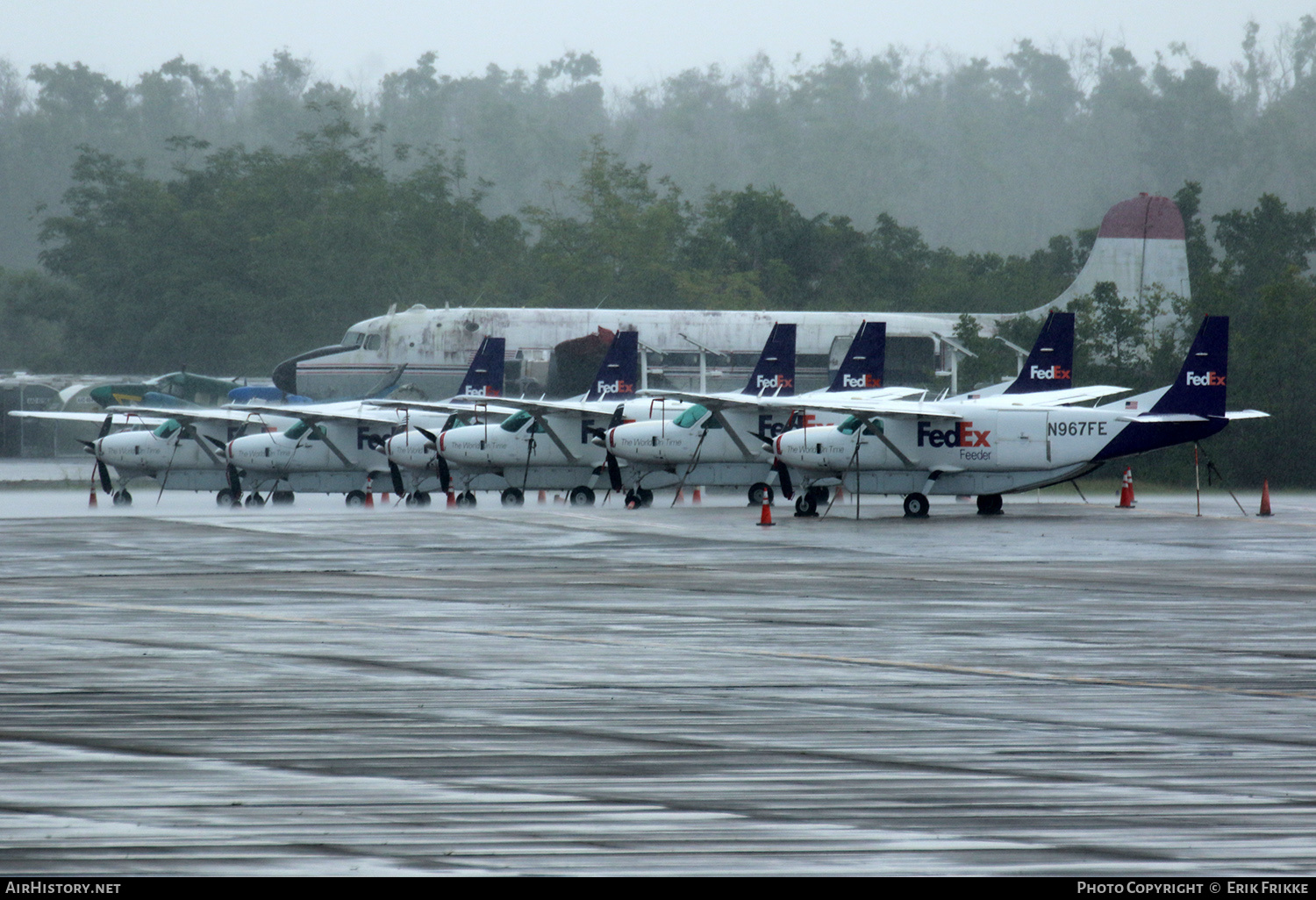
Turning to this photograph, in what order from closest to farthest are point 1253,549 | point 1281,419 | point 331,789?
1. point 331,789
2. point 1253,549
3. point 1281,419

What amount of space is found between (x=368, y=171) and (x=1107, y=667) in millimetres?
85338

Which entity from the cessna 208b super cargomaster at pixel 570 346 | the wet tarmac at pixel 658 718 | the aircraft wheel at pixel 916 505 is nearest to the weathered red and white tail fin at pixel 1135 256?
the cessna 208b super cargomaster at pixel 570 346

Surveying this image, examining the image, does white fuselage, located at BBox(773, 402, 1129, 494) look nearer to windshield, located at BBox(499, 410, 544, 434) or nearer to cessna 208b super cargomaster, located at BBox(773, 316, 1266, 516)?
cessna 208b super cargomaster, located at BBox(773, 316, 1266, 516)

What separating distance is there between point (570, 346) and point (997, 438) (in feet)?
64.4

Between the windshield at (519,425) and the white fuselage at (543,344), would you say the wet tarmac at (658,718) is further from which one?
the white fuselage at (543,344)

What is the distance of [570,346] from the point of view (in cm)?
4684

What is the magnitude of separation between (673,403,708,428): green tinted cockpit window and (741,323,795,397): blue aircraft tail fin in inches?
147

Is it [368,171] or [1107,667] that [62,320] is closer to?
[368,171]

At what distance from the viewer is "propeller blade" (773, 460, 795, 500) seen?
31719mm

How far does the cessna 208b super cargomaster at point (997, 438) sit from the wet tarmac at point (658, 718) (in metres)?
9.63

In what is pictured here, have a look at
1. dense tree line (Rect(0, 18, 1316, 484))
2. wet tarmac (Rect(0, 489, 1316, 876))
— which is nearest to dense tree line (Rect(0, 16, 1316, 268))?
dense tree line (Rect(0, 18, 1316, 484))

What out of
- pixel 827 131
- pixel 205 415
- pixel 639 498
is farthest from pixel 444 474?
pixel 827 131

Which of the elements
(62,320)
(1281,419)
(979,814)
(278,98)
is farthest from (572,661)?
(278,98)

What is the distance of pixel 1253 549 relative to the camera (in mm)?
21656
